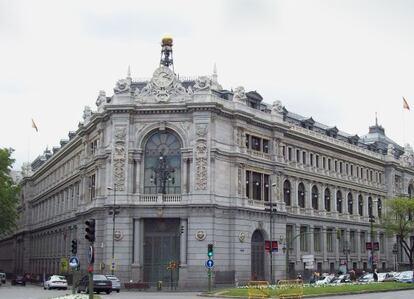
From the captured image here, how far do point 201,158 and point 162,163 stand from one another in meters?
4.57

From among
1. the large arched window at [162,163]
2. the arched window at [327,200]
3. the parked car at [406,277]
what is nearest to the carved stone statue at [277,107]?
the large arched window at [162,163]

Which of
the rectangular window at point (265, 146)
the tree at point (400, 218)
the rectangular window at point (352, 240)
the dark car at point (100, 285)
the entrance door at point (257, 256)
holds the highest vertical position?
the rectangular window at point (265, 146)

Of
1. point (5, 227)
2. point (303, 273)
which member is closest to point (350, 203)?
point (303, 273)

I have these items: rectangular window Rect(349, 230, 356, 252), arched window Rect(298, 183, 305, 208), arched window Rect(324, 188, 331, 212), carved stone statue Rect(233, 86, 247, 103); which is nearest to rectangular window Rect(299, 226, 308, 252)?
arched window Rect(298, 183, 305, 208)

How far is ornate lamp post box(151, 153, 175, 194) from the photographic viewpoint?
75062 millimetres

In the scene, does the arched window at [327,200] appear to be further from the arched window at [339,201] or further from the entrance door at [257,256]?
the entrance door at [257,256]

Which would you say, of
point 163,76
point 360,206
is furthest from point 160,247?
point 360,206

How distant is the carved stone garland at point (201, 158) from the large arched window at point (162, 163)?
2.60m

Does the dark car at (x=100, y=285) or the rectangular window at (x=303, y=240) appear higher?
the rectangular window at (x=303, y=240)

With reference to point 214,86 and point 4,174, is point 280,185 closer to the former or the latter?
point 214,86

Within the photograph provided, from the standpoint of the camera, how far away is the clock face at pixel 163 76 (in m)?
75.8

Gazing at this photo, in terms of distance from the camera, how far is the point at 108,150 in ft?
250

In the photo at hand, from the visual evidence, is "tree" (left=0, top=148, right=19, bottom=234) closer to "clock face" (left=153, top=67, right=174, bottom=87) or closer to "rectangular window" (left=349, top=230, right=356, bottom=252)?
"clock face" (left=153, top=67, right=174, bottom=87)

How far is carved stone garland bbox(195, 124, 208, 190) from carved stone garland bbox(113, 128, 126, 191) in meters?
7.80
